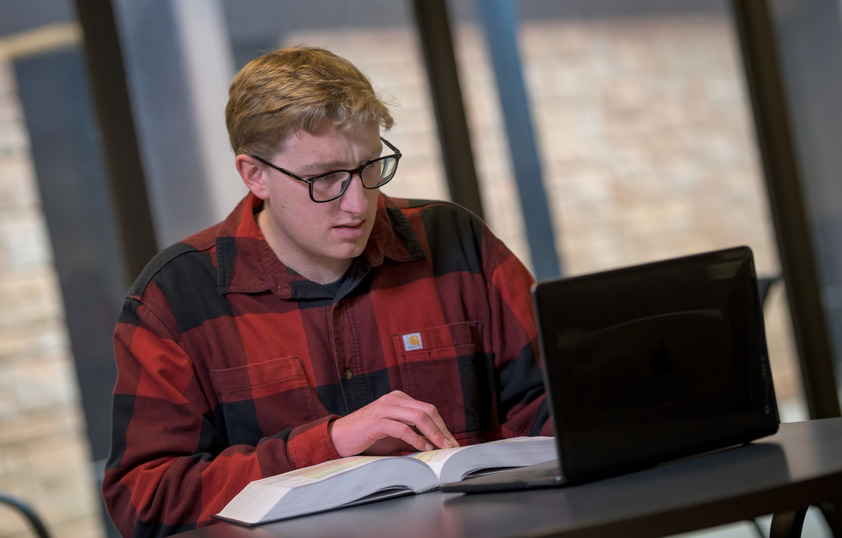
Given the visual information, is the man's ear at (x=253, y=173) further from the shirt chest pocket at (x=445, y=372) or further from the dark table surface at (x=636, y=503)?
the dark table surface at (x=636, y=503)

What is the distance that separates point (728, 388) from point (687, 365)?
0.07 m

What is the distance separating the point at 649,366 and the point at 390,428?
383 millimetres

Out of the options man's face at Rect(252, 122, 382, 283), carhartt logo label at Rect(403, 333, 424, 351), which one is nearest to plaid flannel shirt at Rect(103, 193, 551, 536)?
carhartt logo label at Rect(403, 333, 424, 351)

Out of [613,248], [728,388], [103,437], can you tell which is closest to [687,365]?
[728,388]

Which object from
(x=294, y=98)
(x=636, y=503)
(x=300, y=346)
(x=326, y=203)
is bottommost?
(x=636, y=503)

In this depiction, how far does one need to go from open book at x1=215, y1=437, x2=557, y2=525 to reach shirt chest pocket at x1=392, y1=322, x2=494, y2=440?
42 centimetres

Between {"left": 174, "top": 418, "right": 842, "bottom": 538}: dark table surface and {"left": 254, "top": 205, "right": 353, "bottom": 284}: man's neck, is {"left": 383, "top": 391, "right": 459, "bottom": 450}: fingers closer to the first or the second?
{"left": 174, "top": 418, "right": 842, "bottom": 538}: dark table surface

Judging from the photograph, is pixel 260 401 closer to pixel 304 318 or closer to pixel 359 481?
pixel 304 318

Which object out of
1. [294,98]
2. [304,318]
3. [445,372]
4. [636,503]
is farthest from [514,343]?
[636,503]

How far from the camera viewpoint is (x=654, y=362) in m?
1.02

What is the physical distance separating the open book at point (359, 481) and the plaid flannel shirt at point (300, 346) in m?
0.17

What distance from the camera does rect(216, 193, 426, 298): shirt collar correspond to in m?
1.62

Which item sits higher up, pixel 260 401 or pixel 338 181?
pixel 338 181

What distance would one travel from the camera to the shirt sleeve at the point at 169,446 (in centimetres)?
129
